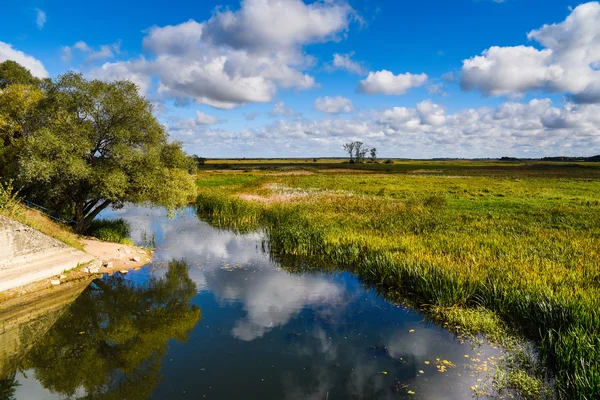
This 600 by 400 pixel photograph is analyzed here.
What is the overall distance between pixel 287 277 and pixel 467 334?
8877 mm

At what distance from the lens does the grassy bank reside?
10.1m

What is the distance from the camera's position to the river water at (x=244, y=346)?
9.05 metres

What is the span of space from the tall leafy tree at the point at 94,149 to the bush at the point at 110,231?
108 cm

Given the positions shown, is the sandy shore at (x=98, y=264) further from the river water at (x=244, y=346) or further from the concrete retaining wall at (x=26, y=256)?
the river water at (x=244, y=346)

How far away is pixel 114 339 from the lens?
38.4 feet

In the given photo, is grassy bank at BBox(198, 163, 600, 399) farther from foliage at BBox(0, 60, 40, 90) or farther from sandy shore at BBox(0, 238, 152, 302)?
foliage at BBox(0, 60, 40, 90)

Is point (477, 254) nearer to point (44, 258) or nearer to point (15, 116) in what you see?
point (44, 258)

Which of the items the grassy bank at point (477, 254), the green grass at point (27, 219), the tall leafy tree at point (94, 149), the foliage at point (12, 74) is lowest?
the grassy bank at point (477, 254)

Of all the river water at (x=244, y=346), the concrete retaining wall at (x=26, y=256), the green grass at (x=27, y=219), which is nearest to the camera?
the river water at (x=244, y=346)

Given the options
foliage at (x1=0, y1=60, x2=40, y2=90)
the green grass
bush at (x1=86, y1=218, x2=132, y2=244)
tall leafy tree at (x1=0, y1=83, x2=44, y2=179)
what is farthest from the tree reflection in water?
foliage at (x1=0, y1=60, x2=40, y2=90)

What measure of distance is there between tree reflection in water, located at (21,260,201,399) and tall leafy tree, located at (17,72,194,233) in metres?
7.05

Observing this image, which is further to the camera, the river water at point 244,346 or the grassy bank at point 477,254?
the grassy bank at point 477,254

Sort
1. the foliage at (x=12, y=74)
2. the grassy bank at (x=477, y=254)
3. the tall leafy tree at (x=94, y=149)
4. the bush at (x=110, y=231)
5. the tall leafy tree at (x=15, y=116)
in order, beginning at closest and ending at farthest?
the grassy bank at (x=477, y=254) → the tall leafy tree at (x=94, y=149) → the tall leafy tree at (x=15, y=116) → the bush at (x=110, y=231) → the foliage at (x=12, y=74)

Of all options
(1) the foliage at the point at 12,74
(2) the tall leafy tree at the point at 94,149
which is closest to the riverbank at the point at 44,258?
(2) the tall leafy tree at the point at 94,149
